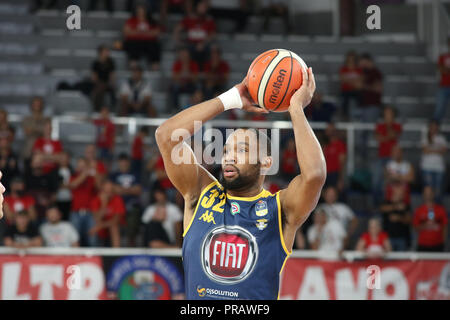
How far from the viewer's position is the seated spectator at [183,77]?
14352 millimetres

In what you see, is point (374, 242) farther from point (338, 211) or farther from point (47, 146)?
point (47, 146)

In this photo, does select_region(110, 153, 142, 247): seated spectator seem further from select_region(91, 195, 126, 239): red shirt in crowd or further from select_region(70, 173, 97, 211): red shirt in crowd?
select_region(70, 173, 97, 211): red shirt in crowd

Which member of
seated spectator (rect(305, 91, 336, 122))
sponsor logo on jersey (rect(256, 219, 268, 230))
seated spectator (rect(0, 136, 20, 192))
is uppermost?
seated spectator (rect(305, 91, 336, 122))

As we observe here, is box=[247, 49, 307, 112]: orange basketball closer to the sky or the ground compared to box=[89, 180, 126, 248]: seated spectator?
closer to the sky

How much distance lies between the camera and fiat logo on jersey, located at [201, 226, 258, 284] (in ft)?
16.0

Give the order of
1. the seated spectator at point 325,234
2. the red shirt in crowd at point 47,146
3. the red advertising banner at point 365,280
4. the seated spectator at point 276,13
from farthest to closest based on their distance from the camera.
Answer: the seated spectator at point 276,13 < the red shirt in crowd at point 47,146 < the seated spectator at point 325,234 < the red advertising banner at point 365,280

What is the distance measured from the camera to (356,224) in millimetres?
11680

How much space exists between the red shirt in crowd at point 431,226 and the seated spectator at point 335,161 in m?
1.49

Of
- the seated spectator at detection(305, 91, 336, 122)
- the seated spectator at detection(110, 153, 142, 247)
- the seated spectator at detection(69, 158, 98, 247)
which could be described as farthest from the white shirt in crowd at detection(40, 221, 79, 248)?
the seated spectator at detection(305, 91, 336, 122)

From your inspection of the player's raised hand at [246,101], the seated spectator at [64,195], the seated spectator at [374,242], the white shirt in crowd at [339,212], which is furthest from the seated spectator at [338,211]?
the player's raised hand at [246,101]

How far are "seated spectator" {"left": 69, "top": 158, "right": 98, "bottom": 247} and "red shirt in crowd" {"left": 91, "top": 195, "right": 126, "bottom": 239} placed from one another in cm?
12

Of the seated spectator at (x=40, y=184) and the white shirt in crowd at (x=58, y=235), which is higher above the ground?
the seated spectator at (x=40, y=184)

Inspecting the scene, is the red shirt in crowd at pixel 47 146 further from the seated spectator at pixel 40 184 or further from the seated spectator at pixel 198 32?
the seated spectator at pixel 198 32
